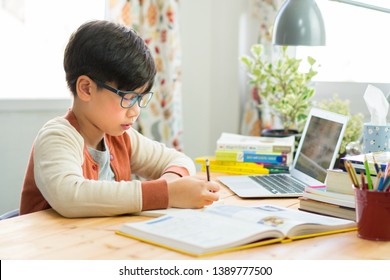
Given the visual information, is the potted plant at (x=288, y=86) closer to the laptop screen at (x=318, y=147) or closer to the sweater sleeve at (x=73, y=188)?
the laptop screen at (x=318, y=147)

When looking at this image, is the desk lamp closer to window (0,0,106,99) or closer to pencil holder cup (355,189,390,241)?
pencil holder cup (355,189,390,241)

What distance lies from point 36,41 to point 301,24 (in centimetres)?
138

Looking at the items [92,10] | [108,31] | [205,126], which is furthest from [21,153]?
[108,31]

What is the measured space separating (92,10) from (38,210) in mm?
1592

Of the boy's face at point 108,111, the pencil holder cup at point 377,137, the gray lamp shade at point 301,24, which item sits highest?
the gray lamp shade at point 301,24

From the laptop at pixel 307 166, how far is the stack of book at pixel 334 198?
0.19m

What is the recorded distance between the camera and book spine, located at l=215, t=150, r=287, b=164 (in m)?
2.15

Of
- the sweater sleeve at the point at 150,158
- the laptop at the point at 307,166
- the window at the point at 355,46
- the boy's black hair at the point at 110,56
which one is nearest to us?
the boy's black hair at the point at 110,56

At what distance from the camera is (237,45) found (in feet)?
10.6

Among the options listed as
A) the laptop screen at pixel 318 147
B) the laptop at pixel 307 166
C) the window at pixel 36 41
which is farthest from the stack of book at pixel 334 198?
the window at pixel 36 41

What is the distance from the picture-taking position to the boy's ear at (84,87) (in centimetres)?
172

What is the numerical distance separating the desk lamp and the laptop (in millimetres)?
244

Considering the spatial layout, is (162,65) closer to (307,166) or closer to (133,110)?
(307,166)

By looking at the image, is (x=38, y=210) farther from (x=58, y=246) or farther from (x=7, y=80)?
(x=7, y=80)
